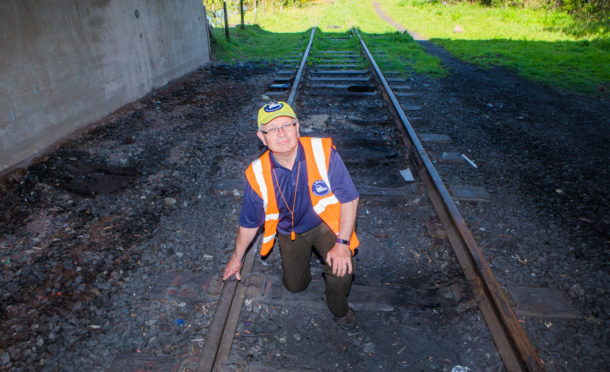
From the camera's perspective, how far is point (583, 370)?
2303mm

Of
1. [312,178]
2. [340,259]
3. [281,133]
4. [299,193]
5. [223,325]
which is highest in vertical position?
[281,133]

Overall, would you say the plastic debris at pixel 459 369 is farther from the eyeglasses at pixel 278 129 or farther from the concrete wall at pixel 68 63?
the concrete wall at pixel 68 63

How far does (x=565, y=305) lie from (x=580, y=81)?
8042mm

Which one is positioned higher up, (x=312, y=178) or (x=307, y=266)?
(x=312, y=178)

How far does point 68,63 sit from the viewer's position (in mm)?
5496

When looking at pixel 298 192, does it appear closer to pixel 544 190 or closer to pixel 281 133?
pixel 281 133

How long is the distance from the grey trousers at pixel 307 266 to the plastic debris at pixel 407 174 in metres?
2.09

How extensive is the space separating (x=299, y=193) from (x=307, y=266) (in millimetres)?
674

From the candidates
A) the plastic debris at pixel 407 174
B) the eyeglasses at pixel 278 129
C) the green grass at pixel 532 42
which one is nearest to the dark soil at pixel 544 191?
the plastic debris at pixel 407 174

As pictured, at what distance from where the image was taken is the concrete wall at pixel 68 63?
4.55 metres

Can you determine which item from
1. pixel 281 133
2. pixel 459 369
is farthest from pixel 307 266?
pixel 459 369

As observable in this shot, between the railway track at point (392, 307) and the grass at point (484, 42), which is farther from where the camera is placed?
the grass at point (484, 42)

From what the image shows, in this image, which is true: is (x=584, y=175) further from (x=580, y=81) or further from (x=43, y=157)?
(x=43, y=157)

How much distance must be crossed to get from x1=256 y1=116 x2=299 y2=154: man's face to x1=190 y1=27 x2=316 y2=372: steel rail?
1207mm
